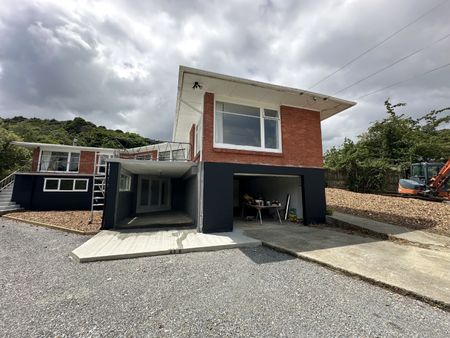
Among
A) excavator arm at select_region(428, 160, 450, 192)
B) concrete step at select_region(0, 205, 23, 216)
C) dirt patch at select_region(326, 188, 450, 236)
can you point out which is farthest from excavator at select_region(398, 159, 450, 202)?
concrete step at select_region(0, 205, 23, 216)

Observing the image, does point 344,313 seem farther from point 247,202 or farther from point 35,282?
point 247,202

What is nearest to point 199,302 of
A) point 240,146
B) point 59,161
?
point 240,146

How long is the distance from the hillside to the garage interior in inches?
1051

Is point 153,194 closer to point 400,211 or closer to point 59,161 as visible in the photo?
point 59,161

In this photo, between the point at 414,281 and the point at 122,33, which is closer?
the point at 414,281

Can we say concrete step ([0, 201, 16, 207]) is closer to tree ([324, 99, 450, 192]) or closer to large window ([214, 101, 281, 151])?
large window ([214, 101, 281, 151])

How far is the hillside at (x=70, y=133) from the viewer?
108 ft

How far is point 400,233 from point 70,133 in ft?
170

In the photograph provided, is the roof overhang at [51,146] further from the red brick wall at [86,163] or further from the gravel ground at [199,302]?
the gravel ground at [199,302]

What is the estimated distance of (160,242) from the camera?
5391mm

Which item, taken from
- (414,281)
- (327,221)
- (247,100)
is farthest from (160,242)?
(327,221)

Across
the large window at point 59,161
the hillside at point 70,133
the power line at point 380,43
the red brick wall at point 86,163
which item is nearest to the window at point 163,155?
the red brick wall at point 86,163

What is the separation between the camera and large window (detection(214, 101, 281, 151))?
7109mm

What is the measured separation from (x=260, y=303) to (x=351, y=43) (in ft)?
33.6
